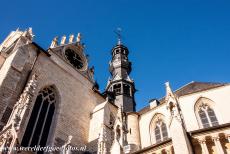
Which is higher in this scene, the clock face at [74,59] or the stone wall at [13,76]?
the clock face at [74,59]

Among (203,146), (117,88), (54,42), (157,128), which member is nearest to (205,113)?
(157,128)

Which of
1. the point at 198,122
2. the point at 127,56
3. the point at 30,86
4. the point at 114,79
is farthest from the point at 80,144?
the point at 127,56

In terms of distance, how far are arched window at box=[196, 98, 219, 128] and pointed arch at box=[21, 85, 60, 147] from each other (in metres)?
8.16

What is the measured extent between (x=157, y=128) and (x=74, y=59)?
7167 millimetres

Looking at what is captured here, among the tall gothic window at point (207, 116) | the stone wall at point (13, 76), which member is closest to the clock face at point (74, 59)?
the stone wall at point (13, 76)

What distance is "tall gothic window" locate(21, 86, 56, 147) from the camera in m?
10.2

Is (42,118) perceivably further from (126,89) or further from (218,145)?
(126,89)

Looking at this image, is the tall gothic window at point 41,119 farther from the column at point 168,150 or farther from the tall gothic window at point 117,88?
the tall gothic window at point 117,88

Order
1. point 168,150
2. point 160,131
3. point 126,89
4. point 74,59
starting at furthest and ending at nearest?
point 126,89, point 74,59, point 160,131, point 168,150

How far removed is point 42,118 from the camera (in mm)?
11195

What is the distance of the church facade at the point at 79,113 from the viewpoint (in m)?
7.67

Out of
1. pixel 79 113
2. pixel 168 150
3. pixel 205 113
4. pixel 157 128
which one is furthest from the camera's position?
pixel 157 128

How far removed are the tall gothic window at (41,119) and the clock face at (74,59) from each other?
370 cm

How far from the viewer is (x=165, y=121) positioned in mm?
14898
